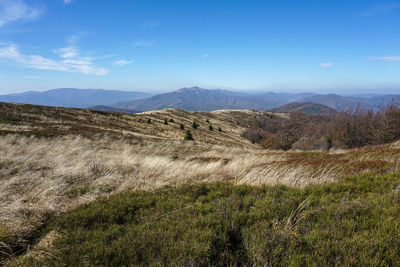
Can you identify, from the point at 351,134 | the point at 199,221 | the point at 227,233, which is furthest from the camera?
the point at 351,134

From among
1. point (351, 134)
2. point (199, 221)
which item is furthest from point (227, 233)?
point (351, 134)

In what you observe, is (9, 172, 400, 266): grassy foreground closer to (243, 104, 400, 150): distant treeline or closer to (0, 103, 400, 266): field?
(0, 103, 400, 266): field

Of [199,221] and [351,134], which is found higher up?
[199,221]

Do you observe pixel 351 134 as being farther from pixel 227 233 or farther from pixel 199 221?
pixel 199 221

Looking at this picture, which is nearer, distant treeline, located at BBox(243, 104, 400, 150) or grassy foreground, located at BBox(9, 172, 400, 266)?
grassy foreground, located at BBox(9, 172, 400, 266)

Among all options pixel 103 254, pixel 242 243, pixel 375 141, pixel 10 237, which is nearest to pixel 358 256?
pixel 242 243

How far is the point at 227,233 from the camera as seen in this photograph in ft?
11.2

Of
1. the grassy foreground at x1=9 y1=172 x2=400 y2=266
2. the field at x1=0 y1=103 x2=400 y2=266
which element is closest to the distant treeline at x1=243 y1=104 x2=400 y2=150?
the field at x1=0 y1=103 x2=400 y2=266

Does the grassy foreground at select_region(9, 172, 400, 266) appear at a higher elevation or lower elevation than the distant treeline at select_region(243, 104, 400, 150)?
higher

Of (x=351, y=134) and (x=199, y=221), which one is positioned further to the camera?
(x=351, y=134)

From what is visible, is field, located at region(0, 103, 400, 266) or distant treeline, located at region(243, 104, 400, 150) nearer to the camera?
field, located at region(0, 103, 400, 266)

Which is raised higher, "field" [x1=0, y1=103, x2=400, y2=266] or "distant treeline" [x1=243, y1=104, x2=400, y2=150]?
"field" [x1=0, y1=103, x2=400, y2=266]

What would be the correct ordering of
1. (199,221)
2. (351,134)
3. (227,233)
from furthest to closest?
(351,134) → (199,221) → (227,233)

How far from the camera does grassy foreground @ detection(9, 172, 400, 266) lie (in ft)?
8.87
